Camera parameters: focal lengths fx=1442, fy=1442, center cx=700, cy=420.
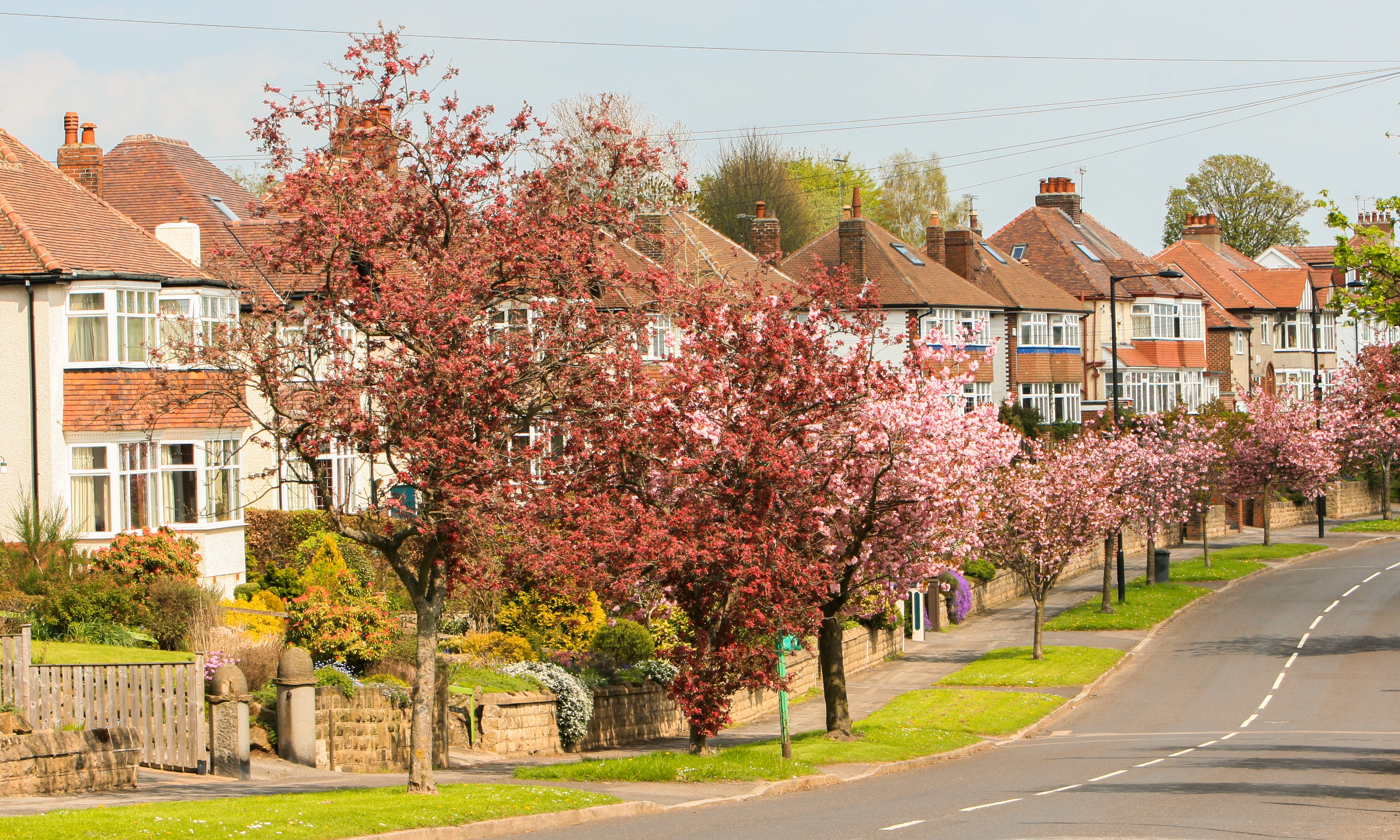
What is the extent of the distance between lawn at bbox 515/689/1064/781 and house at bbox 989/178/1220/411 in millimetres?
36996

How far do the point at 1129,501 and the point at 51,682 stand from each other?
3371 cm

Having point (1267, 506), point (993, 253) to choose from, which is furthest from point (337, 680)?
point (1267, 506)

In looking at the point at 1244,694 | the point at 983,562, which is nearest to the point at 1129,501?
the point at 983,562

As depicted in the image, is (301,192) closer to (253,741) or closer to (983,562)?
(253,741)

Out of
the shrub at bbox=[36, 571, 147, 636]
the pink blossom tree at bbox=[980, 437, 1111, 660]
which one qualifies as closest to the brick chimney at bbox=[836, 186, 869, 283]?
the pink blossom tree at bbox=[980, 437, 1111, 660]

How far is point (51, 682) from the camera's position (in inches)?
685

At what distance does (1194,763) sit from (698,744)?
8.25 metres

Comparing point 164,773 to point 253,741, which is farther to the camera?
point 253,741

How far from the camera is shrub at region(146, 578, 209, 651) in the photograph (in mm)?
23031

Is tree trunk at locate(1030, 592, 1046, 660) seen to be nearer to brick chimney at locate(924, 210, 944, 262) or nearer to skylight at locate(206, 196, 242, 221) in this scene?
skylight at locate(206, 196, 242, 221)

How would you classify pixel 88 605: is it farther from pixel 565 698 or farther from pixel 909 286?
pixel 909 286

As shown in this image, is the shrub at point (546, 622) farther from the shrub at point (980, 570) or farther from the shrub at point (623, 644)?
the shrub at point (980, 570)

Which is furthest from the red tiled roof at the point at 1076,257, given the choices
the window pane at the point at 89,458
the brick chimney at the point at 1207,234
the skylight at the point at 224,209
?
the window pane at the point at 89,458

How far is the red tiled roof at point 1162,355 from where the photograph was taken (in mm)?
71188
